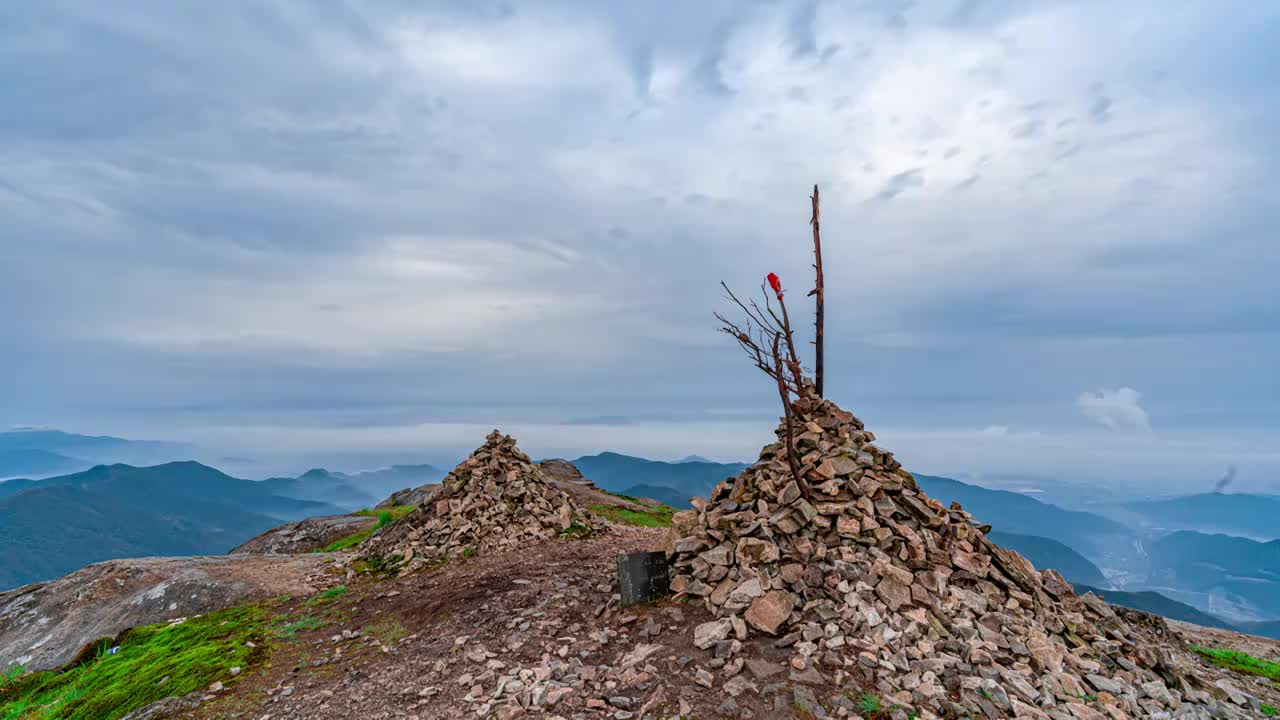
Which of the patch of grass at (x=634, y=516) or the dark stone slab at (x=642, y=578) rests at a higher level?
the dark stone slab at (x=642, y=578)

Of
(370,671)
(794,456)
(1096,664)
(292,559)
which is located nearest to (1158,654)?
(1096,664)

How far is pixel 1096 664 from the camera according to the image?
29.0 ft

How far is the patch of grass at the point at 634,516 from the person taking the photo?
922 inches

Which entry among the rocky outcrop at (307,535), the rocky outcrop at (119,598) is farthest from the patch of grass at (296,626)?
the rocky outcrop at (307,535)

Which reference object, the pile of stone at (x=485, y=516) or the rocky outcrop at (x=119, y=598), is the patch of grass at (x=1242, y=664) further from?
the rocky outcrop at (x=119, y=598)

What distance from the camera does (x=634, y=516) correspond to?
2503 centimetres

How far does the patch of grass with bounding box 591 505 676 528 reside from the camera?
76.8ft

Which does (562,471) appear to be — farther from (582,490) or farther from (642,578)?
(642,578)

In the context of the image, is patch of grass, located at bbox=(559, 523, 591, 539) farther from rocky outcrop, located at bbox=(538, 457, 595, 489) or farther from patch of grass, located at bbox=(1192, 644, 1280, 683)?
rocky outcrop, located at bbox=(538, 457, 595, 489)

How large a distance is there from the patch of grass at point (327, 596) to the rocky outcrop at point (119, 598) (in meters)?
0.78

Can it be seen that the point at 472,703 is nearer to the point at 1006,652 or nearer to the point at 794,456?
the point at 794,456

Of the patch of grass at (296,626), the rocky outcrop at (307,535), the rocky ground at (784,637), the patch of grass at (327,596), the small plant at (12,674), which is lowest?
the small plant at (12,674)

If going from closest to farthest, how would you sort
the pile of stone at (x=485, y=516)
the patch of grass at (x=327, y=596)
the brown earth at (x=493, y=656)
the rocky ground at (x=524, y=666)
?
the rocky ground at (x=524, y=666) < the brown earth at (x=493, y=656) < the patch of grass at (x=327, y=596) < the pile of stone at (x=485, y=516)

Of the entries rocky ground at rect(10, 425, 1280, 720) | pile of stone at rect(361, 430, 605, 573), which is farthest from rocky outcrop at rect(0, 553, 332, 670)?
rocky ground at rect(10, 425, 1280, 720)
